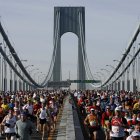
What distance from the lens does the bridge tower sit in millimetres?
171125

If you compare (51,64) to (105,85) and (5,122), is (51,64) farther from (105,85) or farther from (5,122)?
(5,122)

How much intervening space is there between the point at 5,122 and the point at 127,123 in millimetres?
2869

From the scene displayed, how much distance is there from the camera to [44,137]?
55.6 feet

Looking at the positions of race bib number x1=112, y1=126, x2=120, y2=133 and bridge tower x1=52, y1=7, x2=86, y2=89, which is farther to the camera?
bridge tower x1=52, y1=7, x2=86, y2=89

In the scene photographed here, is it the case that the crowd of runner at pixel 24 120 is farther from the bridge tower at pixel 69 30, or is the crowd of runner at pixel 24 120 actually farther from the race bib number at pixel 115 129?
the bridge tower at pixel 69 30

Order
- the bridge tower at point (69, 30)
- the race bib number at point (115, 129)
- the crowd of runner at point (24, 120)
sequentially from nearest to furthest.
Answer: the crowd of runner at point (24, 120) → the race bib number at point (115, 129) → the bridge tower at point (69, 30)

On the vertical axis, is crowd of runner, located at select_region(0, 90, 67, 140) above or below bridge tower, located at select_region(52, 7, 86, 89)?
below

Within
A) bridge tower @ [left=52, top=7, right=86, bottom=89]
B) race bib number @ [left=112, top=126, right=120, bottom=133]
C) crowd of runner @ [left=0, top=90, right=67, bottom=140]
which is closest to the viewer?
crowd of runner @ [left=0, top=90, right=67, bottom=140]

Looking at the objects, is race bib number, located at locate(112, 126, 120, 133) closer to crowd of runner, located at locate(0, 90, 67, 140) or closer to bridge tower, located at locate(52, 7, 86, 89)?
crowd of runner, located at locate(0, 90, 67, 140)

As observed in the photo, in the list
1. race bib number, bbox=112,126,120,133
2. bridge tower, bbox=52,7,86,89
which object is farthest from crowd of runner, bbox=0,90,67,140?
bridge tower, bbox=52,7,86,89

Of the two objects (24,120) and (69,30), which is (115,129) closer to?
(24,120)

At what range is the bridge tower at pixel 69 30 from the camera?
561 ft

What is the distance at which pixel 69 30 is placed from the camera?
7101 inches

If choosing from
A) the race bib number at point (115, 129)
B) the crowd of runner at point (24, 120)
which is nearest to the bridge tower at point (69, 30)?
the crowd of runner at point (24, 120)
